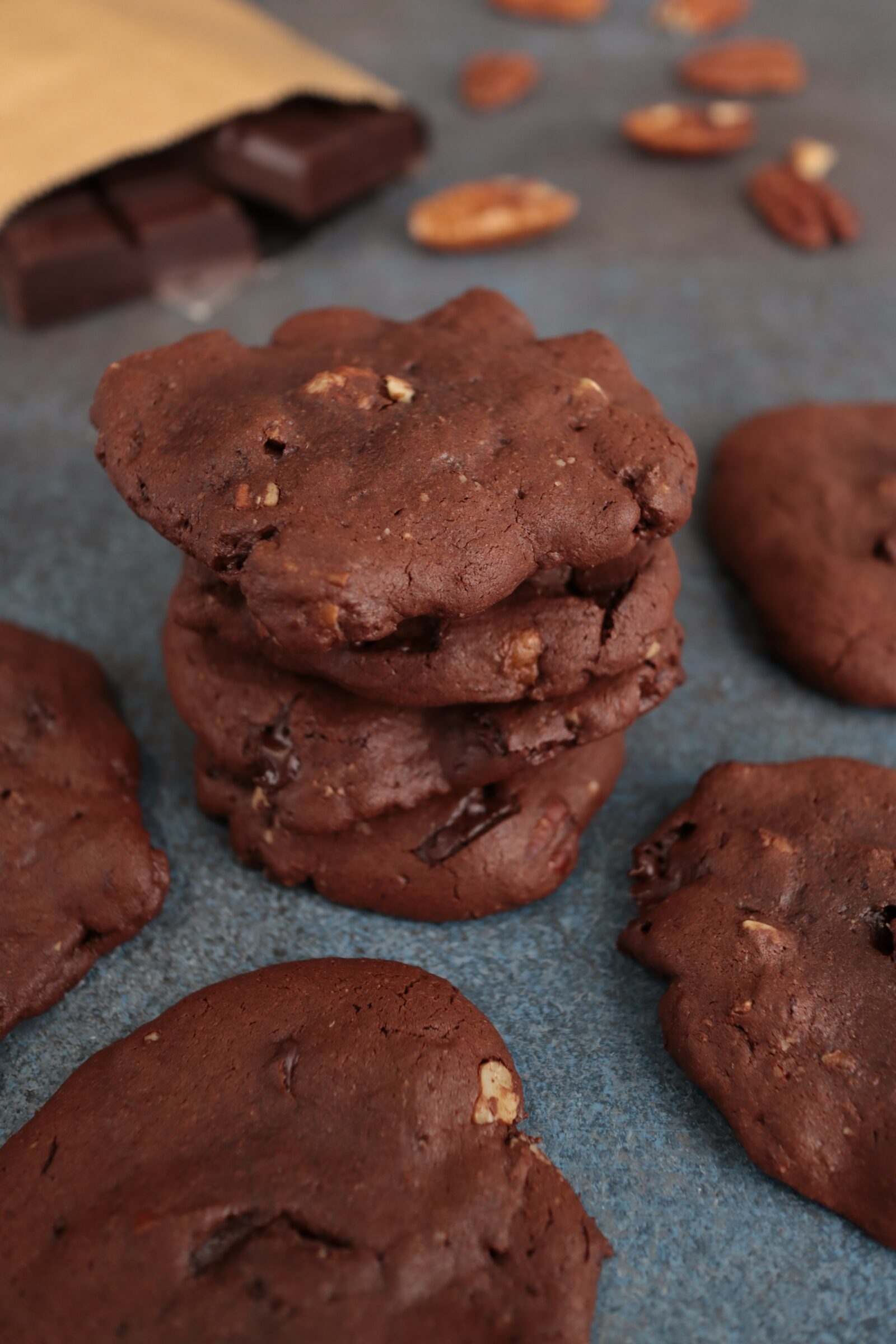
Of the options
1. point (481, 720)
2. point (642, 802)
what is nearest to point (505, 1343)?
point (481, 720)

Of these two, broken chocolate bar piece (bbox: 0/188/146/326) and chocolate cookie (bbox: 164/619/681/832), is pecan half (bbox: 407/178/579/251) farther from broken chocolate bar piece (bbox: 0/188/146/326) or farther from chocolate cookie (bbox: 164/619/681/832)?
chocolate cookie (bbox: 164/619/681/832)

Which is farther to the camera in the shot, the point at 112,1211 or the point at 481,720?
the point at 481,720

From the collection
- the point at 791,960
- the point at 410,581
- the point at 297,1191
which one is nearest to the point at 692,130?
the point at 410,581

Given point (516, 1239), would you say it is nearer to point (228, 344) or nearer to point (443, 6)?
point (228, 344)

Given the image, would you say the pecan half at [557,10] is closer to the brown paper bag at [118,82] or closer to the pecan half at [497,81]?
the pecan half at [497,81]

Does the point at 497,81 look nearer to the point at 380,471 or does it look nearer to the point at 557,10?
the point at 557,10

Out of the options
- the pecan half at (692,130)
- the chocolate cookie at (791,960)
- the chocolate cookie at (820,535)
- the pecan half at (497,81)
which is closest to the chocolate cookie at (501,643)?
the chocolate cookie at (791,960)

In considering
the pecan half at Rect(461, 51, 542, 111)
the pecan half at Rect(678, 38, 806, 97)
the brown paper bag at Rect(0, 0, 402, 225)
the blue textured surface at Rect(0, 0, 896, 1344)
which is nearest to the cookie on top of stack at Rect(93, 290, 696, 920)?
the blue textured surface at Rect(0, 0, 896, 1344)
